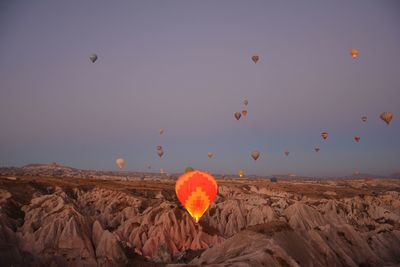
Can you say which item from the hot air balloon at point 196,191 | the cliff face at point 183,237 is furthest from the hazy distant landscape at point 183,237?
the hot air balloon at point 196,191

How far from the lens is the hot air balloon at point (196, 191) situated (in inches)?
1975

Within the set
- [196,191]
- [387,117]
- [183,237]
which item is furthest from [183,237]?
[387,117]

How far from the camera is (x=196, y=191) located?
50125 millimetres

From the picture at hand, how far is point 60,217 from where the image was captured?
44531mm

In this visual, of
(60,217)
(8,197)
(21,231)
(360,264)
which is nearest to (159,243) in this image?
(60,217)

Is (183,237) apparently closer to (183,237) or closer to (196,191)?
(183,237)

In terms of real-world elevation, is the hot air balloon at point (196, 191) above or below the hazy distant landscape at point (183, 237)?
above

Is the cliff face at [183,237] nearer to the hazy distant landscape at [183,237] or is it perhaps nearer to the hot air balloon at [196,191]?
the hazy distant landscape at [183,237]

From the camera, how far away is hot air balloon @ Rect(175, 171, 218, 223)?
165 feet

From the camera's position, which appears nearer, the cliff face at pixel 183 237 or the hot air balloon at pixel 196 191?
the cliff face at pixel 183 237

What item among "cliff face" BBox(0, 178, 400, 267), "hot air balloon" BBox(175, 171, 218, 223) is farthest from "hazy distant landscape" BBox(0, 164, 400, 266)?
"hot air balloon" BBox(175, 171, 218, 223)

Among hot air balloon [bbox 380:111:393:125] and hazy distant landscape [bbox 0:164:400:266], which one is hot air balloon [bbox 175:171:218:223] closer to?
hazy distant landscape [bbox 0:164:400:266]

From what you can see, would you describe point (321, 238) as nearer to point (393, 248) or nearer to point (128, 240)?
point (393, 248)

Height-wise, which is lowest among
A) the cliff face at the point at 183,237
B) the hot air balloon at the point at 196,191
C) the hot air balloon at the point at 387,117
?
the cliff face at the point at 183,237
